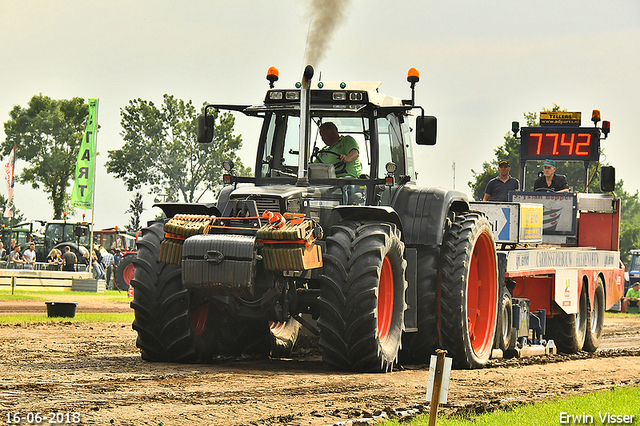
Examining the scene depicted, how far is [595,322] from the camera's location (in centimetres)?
1644

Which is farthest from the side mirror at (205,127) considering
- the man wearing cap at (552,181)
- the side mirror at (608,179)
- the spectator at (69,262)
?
the spectator at (69,262)

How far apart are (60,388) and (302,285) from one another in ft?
10.1

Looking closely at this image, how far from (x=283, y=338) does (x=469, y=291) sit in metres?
2.50

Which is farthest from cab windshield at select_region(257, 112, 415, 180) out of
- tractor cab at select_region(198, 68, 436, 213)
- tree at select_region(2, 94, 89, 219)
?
tree at select_region(2, 94, 89, 219)

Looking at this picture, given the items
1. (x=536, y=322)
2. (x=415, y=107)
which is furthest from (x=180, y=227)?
(x=536, y=322)

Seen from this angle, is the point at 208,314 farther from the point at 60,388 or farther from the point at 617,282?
the point at 617,282

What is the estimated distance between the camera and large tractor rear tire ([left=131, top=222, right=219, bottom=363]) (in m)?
9.81

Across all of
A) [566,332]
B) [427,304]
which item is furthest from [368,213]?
[566,332]

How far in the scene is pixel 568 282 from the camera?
1492 centimetres

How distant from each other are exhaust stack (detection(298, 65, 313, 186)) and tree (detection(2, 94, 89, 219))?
1950 inches

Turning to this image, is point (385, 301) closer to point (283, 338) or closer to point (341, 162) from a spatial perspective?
point (341, 162)

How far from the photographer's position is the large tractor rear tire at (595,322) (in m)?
16.0

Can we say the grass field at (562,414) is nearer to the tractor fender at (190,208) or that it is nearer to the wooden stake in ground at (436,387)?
the wooden stake in ground at (436,387)

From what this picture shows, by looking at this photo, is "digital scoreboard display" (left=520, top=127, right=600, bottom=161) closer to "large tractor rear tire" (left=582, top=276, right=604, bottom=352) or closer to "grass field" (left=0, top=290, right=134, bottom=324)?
"large tractor rear tire" (left=582, top=276, right=604, bottom=352)
